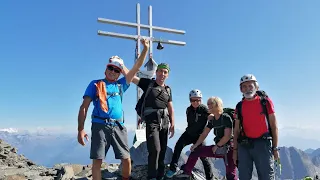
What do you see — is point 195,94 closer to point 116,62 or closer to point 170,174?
point 170,174

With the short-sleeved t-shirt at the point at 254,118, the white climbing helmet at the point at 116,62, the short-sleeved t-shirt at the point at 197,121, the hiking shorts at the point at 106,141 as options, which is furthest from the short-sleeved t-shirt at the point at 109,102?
the short-sleeved t-shirt at the point at 254,118

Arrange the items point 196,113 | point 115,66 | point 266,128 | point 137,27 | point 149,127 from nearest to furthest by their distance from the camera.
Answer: point 266,128
point 115,66
point 149,127
point 196,113
point 137,27

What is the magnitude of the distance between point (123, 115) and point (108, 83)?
0.89 meters

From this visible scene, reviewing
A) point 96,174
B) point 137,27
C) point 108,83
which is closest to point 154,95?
point 108,83

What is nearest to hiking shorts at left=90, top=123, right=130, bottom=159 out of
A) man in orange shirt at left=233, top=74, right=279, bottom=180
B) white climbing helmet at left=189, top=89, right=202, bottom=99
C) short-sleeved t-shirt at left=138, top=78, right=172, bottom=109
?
short-sleeved t-shirt at left=138, top=78, right=172, bottom=109

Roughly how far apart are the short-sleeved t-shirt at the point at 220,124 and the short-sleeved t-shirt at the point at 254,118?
918mm

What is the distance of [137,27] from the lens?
17.5m

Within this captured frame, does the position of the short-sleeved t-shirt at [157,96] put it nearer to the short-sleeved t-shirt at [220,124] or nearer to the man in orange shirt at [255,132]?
the short-sleeved t-shirt at [220,124]

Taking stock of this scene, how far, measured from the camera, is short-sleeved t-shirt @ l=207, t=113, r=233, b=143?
296 inches

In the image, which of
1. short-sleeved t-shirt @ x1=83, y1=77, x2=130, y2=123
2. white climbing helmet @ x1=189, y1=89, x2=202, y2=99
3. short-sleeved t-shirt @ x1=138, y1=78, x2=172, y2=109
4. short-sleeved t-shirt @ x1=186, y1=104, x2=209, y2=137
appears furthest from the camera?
white climbing helmet @ x1=189, y1=89, x2=202, y2=99

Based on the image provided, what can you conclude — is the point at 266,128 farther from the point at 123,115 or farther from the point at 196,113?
the point at 123,115

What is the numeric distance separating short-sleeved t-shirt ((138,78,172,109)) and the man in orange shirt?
213 cm

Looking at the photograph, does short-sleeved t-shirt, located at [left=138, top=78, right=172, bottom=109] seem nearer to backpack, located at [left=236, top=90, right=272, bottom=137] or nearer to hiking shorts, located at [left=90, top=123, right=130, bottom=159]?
hiking shorts, located at [left=90, top=123, right=130, bottom=159]

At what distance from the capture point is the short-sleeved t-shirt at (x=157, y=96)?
7648 mm
